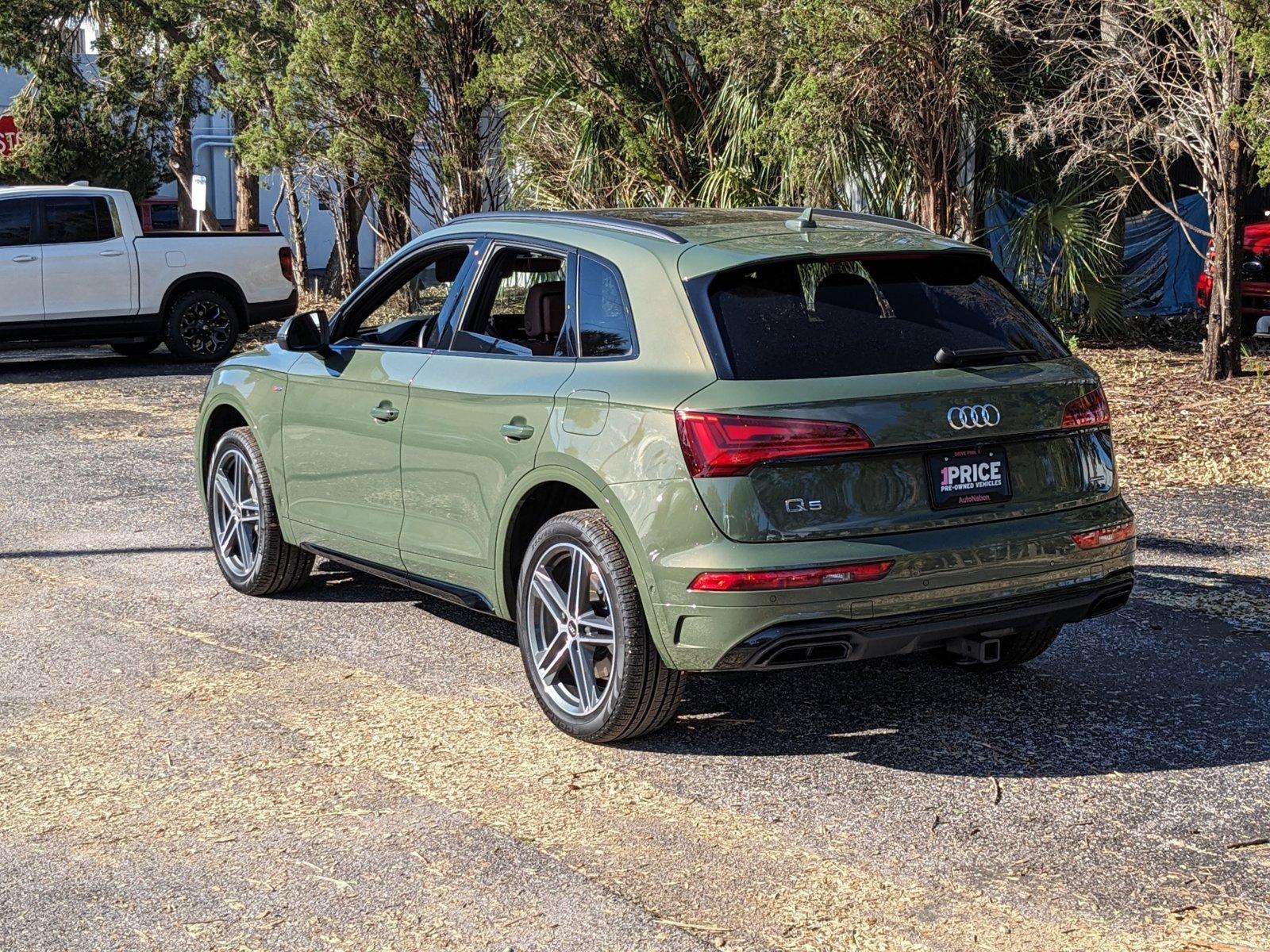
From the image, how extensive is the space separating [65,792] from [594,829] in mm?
1661

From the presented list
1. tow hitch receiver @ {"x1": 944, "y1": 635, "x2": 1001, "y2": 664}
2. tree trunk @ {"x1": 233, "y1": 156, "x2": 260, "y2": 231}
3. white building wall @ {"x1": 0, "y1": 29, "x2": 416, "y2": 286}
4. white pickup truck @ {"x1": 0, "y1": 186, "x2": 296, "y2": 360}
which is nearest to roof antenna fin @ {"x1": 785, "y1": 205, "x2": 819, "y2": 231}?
tow hitch receiver @ {"x1": 944, "y1": 635, "x2": 1001, "y2": 664}

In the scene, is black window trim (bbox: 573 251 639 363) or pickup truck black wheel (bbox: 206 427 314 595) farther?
pickup truck black wheel (bbox: 206 427 314 595)

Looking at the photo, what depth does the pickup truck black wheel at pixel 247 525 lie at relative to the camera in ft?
24.5

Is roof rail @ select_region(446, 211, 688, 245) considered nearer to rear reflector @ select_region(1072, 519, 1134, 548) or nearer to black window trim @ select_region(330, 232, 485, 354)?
black window trim @ select_region(330, 232, 485, 354)

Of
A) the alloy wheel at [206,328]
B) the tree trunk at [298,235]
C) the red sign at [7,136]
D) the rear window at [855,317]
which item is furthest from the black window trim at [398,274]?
the red sign at [7,136]

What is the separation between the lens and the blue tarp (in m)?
19.8

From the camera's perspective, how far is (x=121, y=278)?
18188 millimetres

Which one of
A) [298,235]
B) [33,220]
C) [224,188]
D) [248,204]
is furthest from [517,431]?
[224,188]

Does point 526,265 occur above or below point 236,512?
above

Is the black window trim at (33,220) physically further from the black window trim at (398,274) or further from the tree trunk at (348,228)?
the black window trim at (398,274)

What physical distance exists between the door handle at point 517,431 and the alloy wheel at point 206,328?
45.6 feet

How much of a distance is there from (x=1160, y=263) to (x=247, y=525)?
1482cm

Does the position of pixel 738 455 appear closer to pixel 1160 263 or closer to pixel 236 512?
pixel 236 512

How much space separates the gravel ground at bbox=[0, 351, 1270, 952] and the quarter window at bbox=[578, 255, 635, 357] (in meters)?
1.31
